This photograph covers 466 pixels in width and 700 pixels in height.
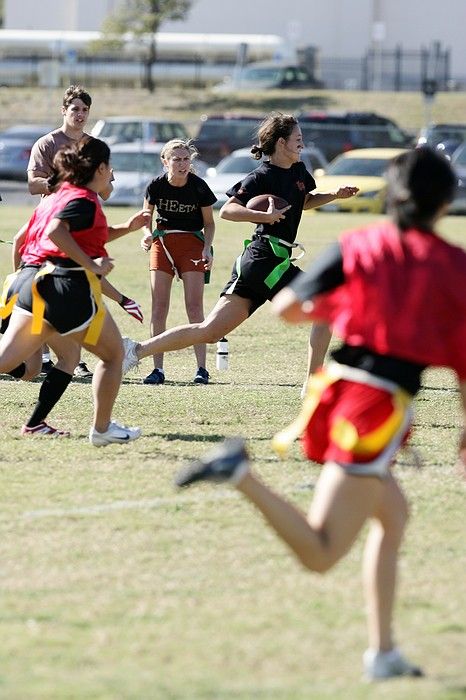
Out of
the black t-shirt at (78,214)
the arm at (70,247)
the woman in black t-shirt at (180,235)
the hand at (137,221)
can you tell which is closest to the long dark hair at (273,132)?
the woman in black t-shirt at (180,235)

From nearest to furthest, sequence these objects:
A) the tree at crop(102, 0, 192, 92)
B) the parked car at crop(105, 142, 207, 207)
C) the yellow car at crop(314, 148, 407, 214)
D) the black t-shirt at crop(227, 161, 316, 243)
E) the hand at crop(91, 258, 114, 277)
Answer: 1. the hand at crop(91, 258, 114, 277)
2. the black t-shirt at crop(227, 161, 316, 243)
3. the yellow car at crop(314, 148, 407, 214)
4. the parked car at crop(105, 142, 207, 207)
5. the tree at crop(102, 0, 192, 92)

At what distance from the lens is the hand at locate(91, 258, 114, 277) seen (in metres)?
7.56

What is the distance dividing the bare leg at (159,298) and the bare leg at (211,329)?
1558mm

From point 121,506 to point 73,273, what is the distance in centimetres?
145

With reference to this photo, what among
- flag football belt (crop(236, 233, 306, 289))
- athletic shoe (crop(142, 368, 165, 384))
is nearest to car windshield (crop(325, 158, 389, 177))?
athletic shoe (crop(142, 368, 165, 384))

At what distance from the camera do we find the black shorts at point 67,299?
25.5ft

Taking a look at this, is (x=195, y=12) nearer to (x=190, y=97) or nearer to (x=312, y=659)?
(x=190, y=97)

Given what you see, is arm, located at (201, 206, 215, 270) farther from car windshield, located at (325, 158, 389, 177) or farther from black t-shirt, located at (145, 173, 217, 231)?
car windshield, located at (325, 158, 389, 177)

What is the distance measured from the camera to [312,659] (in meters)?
4.89

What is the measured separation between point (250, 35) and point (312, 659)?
64726 mm

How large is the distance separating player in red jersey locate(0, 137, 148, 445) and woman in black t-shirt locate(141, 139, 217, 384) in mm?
2803

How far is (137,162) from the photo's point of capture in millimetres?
31500

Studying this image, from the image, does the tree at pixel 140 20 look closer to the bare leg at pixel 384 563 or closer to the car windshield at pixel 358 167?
the car windshield at pixel 358 167

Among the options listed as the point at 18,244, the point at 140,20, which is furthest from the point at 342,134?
the point at 18,244
